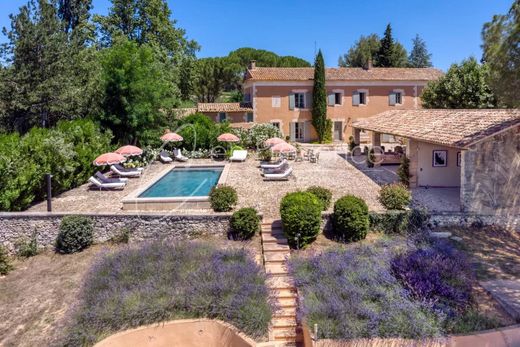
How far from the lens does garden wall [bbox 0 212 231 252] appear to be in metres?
13.8

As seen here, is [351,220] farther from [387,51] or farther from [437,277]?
[387,51]

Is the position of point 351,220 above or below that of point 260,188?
below

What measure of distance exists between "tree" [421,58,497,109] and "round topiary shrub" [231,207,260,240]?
2276cm

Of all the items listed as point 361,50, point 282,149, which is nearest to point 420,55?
point 361,50

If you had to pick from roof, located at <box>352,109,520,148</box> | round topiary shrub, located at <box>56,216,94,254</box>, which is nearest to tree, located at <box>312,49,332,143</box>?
roof, located at <box>352,109,520,148</box>

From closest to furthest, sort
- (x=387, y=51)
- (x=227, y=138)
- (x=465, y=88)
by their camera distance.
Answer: (x=227, y=138)
(x=465, y=88)
(x=387, y=51)

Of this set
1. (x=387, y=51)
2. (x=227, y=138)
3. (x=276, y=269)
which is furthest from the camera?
(x=387, y=51)

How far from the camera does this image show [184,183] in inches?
853

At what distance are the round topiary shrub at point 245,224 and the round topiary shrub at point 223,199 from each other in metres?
1.17

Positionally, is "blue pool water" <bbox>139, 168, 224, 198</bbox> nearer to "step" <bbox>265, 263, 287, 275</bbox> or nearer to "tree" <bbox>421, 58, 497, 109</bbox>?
"step" <bbox>265, 263, 287, 275</bbox>

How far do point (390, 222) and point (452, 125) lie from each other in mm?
6673

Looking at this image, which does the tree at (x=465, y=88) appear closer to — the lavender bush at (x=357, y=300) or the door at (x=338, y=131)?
the door at (x=338, y=131)

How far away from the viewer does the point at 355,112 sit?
40344mm

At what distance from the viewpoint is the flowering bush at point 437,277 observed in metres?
8.45
